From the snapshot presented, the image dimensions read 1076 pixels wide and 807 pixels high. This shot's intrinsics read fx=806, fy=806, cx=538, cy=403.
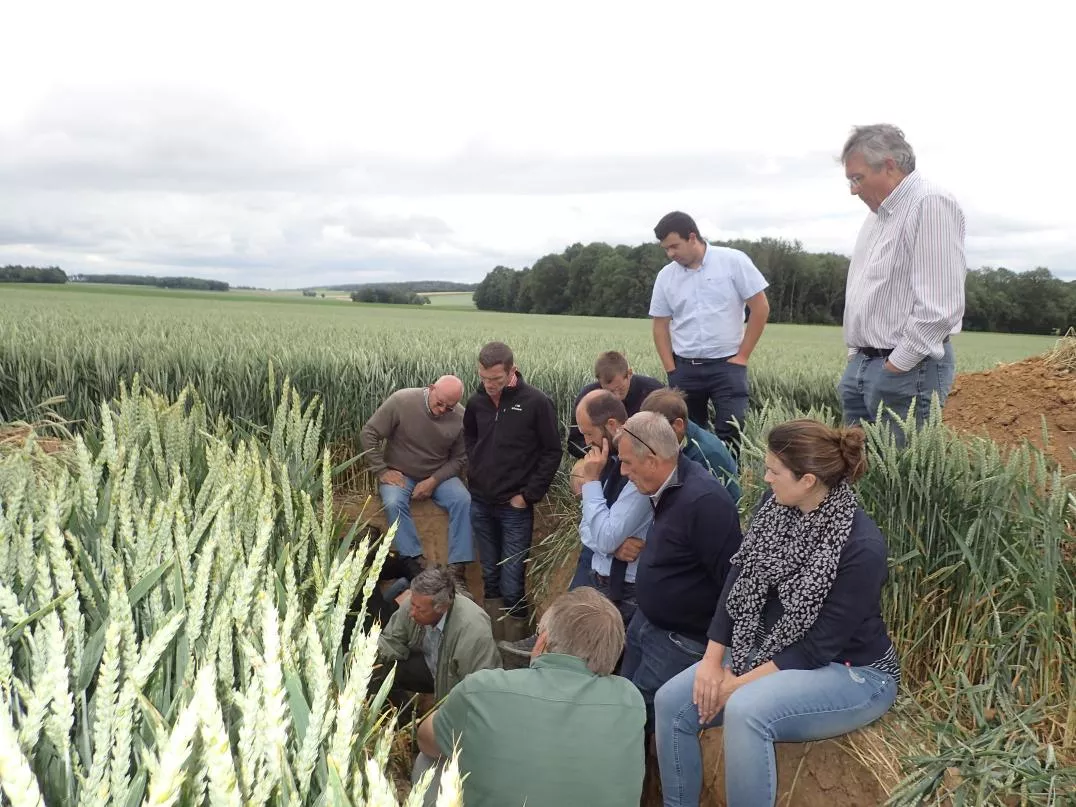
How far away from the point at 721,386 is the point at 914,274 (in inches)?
74.1

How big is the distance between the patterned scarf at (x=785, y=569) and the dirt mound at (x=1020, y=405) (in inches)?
114

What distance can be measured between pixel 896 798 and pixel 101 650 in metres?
2.46

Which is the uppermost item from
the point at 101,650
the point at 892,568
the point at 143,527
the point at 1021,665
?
the point at 143,527

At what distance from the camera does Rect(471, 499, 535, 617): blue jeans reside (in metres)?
5.35

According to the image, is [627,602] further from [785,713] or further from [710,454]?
[785,713]

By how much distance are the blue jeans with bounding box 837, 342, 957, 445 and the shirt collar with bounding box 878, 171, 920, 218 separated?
73 cm

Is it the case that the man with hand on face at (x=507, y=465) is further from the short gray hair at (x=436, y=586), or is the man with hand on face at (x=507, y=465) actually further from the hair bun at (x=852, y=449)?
the hair bun at (x=852, y=449)

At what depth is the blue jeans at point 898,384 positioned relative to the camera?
153 inches

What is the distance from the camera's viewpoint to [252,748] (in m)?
1.04

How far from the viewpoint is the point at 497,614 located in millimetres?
5535

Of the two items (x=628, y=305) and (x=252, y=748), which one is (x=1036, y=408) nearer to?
(x=252, y=748)

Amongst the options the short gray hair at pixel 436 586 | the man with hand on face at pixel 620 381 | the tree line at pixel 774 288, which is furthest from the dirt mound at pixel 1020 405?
the tree line at pixel 774 288

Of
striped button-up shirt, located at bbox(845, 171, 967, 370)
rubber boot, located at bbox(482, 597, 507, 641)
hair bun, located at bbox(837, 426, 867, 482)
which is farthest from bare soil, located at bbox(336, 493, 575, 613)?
hair bun, located at bbox(837, 426, 867, 482)

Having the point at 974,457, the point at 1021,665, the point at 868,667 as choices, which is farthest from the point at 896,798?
the point at 974,457
